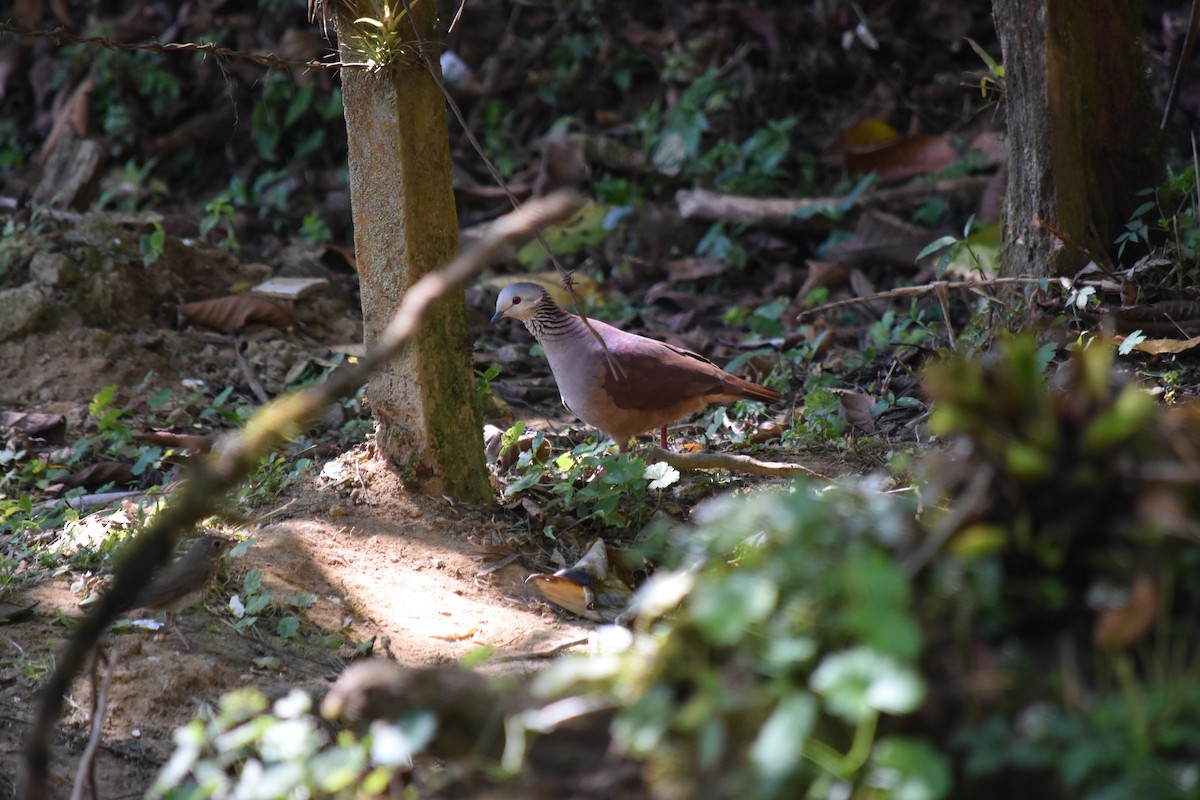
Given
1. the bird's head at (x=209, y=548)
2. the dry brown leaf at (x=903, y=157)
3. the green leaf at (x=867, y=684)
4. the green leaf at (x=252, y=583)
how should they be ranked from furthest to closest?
the dry brown leaf at (x=903, y=157)
the green leaf at (x=252, y=583)
the bird's head at (x=209, y=548)
the green leaf at (x=867, y=684)

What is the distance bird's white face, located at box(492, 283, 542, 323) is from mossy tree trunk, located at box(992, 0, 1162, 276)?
6.64ft

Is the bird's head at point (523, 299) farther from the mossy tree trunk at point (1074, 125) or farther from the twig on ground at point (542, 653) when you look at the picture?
the twig on ground at point (542, 653)

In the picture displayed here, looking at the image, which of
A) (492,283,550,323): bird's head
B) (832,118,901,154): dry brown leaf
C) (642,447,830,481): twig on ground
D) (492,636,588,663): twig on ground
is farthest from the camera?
(832,118,901,154): dry brown leaf

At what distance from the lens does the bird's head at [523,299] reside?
4926 mm

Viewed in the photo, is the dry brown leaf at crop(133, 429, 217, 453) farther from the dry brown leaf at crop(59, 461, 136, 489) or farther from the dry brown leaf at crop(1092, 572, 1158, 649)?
the dry brown leaf at crop(1092, 572, 1158, 649)

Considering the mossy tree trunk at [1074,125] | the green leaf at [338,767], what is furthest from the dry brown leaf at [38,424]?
the mossy tree trunk at [1074,125]

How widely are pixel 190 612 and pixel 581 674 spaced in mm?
1991

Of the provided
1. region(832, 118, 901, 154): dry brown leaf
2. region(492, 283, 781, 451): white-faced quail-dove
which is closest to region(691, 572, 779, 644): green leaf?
region(492, 283, 781, 451): white-faced quail-dove

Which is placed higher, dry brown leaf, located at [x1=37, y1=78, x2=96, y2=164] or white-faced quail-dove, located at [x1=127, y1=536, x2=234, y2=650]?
dry brown leaf, located at [x1=37, y1=78, x2=96, y2=164]

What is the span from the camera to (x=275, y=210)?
27.6 ft

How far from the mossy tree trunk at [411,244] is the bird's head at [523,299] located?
112 cm

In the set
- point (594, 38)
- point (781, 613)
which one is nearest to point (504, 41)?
point (594, 38)

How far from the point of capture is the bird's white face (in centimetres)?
493

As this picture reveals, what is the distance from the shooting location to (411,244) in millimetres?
3584
